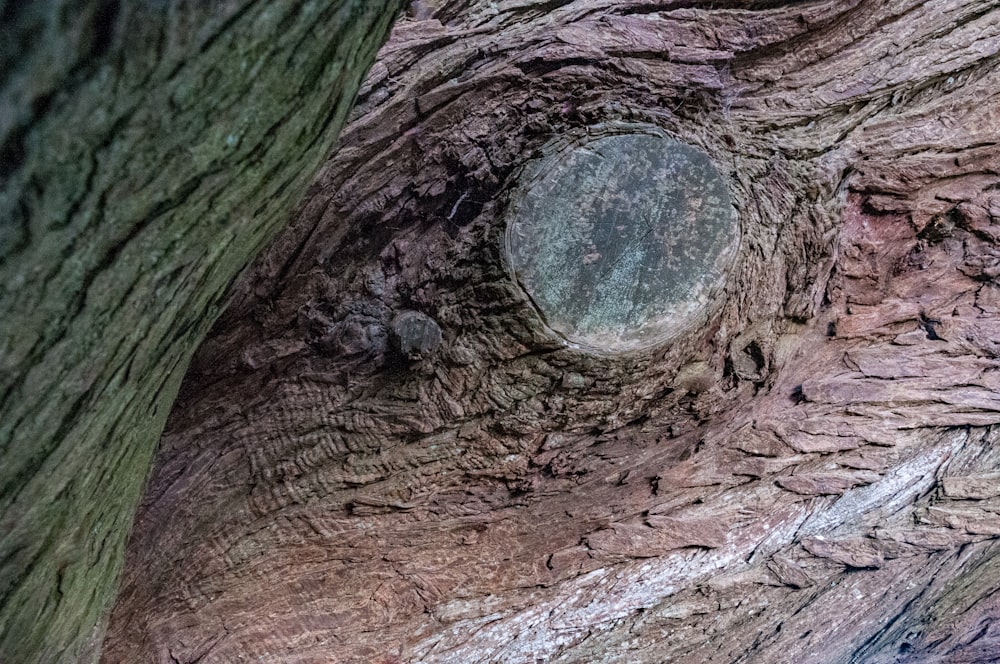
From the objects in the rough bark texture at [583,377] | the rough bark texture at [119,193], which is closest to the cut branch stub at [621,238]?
the rough bark texture at [583,377]

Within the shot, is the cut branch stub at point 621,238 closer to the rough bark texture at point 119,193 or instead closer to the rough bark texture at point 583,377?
the rough bark texture at point 583,377

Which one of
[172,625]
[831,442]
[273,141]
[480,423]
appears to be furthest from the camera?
[831,442]

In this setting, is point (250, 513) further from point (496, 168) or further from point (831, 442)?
point (831, 442)

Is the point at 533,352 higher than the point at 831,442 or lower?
higher

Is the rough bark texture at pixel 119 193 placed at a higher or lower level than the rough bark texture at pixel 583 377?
higher

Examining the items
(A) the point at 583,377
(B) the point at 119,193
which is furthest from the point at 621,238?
(B) the point at 119,193

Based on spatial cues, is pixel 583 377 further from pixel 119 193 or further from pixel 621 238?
pixel 119 193

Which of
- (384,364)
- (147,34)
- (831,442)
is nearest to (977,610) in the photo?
(831,442)
